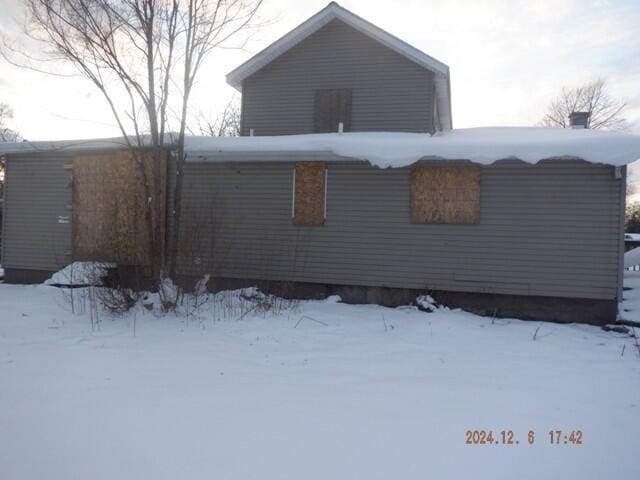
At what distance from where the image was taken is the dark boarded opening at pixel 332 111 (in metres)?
10.8

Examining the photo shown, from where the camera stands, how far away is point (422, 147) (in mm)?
7918

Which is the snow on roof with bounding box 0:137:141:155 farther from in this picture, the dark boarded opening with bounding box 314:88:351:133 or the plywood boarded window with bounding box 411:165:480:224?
the plywood boarded window with bounding box 411:165:480:224

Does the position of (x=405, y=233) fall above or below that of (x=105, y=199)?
below

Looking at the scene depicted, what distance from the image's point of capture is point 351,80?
1084 centimetres

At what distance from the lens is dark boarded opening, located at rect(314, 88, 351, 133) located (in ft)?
35.4

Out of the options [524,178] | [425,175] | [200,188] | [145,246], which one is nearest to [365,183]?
[425,175]

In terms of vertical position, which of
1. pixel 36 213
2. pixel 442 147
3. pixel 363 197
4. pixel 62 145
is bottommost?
pixel 36 213

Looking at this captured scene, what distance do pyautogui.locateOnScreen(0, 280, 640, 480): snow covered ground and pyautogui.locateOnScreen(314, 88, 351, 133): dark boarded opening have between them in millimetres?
5462

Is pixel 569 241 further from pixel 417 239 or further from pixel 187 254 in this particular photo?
pixel 187 254

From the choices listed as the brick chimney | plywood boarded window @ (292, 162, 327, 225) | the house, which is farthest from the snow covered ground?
the brick chimney

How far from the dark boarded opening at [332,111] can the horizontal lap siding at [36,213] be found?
5.76 metres

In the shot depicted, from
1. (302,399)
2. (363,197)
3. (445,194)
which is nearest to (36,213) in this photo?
(363,197)
